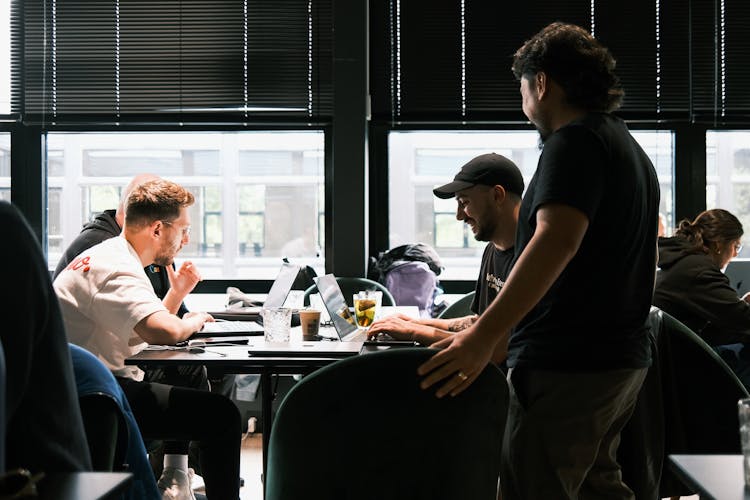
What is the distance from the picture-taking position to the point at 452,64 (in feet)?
15.7

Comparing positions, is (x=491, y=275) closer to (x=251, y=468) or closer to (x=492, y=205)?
(x=492, y=205)

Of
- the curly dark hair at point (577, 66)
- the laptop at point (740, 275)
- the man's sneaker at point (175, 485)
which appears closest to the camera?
the curly dark hair at point (577, 66)

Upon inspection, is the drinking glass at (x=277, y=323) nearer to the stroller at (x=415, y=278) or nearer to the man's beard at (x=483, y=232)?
the man's beard at (x=483, y=232)

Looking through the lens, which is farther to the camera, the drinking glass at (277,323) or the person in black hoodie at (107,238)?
the person in black hoodie at (107,238)

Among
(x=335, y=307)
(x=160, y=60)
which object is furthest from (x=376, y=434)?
(x=160, y=60)

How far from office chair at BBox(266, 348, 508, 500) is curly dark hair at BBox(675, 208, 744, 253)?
2.51 meters

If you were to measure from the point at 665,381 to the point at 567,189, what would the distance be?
92 centimetres

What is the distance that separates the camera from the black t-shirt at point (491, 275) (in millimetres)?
2580

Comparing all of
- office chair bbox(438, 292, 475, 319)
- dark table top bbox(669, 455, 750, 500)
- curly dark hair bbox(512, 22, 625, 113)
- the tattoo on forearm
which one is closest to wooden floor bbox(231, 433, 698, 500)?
office chair bbox(438, 292, 475, 319)

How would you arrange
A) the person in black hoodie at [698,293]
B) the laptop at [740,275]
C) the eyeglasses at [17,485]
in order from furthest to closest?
the laptop at [740,275]
the person in black hoodie at [698,293]
the eyeglasses at [17,485]

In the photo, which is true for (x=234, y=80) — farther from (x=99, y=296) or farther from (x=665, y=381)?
(x=665, y=381)

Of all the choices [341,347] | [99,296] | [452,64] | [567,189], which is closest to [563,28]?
[567,189]

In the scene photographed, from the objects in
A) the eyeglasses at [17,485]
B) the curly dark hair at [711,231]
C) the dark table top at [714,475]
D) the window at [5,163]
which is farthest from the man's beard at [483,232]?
the window at [5,163]

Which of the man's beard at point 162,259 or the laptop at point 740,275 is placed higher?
→ the man's beard at point 162,259
